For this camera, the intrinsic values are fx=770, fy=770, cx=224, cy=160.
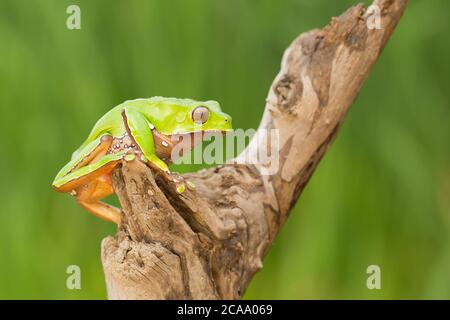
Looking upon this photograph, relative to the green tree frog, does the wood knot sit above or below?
above

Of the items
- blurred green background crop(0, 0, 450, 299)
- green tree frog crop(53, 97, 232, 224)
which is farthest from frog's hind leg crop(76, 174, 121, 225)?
blurred green background crop(0, 0, 450, 299)

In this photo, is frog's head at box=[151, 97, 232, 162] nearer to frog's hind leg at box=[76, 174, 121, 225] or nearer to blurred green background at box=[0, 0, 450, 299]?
frog's hind leg at box=[76, 174, 121, 225]

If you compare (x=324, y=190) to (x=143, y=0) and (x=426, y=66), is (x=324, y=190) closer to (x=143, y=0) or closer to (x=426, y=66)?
(x=426, y=66)

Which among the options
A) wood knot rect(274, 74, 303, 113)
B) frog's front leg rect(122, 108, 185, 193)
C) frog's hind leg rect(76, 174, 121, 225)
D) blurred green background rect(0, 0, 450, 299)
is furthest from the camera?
blurred green background rect(0, 0, 450, 299)

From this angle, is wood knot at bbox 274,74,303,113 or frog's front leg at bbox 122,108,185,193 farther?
wood knot at bbox 274,74,303,113

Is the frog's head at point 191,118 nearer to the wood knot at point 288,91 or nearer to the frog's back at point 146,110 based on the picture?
the frog's back at point 146,110

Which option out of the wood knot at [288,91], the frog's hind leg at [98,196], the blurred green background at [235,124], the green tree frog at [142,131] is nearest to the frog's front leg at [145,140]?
the green tree frog at [142,131]

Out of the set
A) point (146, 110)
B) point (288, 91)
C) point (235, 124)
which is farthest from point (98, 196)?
→ point (235, 124)

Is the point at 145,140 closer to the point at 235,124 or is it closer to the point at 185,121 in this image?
the point at 185,121
